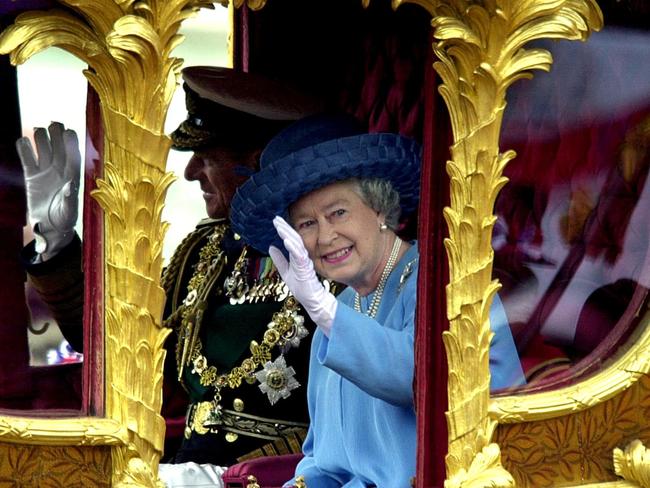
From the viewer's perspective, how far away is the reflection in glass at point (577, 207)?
11.5ft

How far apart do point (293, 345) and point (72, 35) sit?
1.24m

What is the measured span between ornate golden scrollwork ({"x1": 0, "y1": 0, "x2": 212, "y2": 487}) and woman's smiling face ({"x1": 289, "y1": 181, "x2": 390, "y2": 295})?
57cm

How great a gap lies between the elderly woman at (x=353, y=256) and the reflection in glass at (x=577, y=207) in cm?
27

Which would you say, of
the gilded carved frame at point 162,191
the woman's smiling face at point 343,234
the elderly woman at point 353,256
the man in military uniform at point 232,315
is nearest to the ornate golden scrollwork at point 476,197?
the gilded carved frame at point 162,191

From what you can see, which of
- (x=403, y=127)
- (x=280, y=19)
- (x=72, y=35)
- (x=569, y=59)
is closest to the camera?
(x=72, y=35)

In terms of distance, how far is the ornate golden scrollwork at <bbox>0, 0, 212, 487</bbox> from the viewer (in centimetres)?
322

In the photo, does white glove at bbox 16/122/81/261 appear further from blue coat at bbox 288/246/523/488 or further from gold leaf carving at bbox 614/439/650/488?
gold leaf carving at bbox 614/439/650/488

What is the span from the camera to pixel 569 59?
3525 mm

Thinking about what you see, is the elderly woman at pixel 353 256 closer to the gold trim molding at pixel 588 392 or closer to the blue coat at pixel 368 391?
the blue coat at pixel 368 391

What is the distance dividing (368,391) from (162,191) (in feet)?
2.03

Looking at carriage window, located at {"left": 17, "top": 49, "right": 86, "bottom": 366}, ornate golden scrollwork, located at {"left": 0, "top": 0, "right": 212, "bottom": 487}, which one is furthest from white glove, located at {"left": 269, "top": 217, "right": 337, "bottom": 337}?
carriage window, located at {"left": 17, "top": 49, "right": 86, "bottom": 366}

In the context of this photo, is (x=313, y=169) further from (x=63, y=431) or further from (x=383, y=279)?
(x=63, y=431)

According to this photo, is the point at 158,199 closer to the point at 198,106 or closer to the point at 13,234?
the point at 13,234

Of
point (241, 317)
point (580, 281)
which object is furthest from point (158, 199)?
→ point (241, 317)
